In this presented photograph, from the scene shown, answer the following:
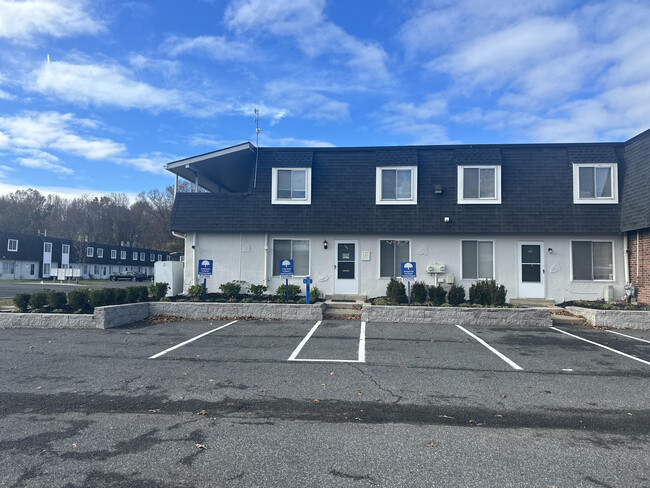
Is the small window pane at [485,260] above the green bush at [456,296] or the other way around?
above

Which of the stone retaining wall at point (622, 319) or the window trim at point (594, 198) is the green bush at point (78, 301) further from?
the window trim at point (594, 198)

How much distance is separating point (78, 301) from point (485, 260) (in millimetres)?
12571

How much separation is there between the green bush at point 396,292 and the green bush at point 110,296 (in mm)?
8037

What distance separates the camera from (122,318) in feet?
36.4

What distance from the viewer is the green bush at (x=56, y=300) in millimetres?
11500

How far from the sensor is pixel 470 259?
47.9 ft

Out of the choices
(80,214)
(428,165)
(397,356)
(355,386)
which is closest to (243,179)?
(428,165)

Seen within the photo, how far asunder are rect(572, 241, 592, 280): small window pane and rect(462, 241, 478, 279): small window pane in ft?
10.6

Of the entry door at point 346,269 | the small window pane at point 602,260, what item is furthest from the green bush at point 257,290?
the small window pane at point 602,260

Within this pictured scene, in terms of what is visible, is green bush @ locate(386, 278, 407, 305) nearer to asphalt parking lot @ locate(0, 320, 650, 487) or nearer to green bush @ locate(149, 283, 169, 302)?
asphalt parking lot @ locate(0, 320, 650, 487)

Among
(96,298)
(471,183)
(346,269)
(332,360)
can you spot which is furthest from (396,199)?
(96,298)

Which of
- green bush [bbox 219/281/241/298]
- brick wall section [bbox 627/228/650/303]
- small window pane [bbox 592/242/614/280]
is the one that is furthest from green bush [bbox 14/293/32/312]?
brick wall section [bbox 627/228/650/303]

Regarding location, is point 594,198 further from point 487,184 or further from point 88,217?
point 88,217

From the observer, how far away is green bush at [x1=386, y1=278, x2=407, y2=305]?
13.0m
